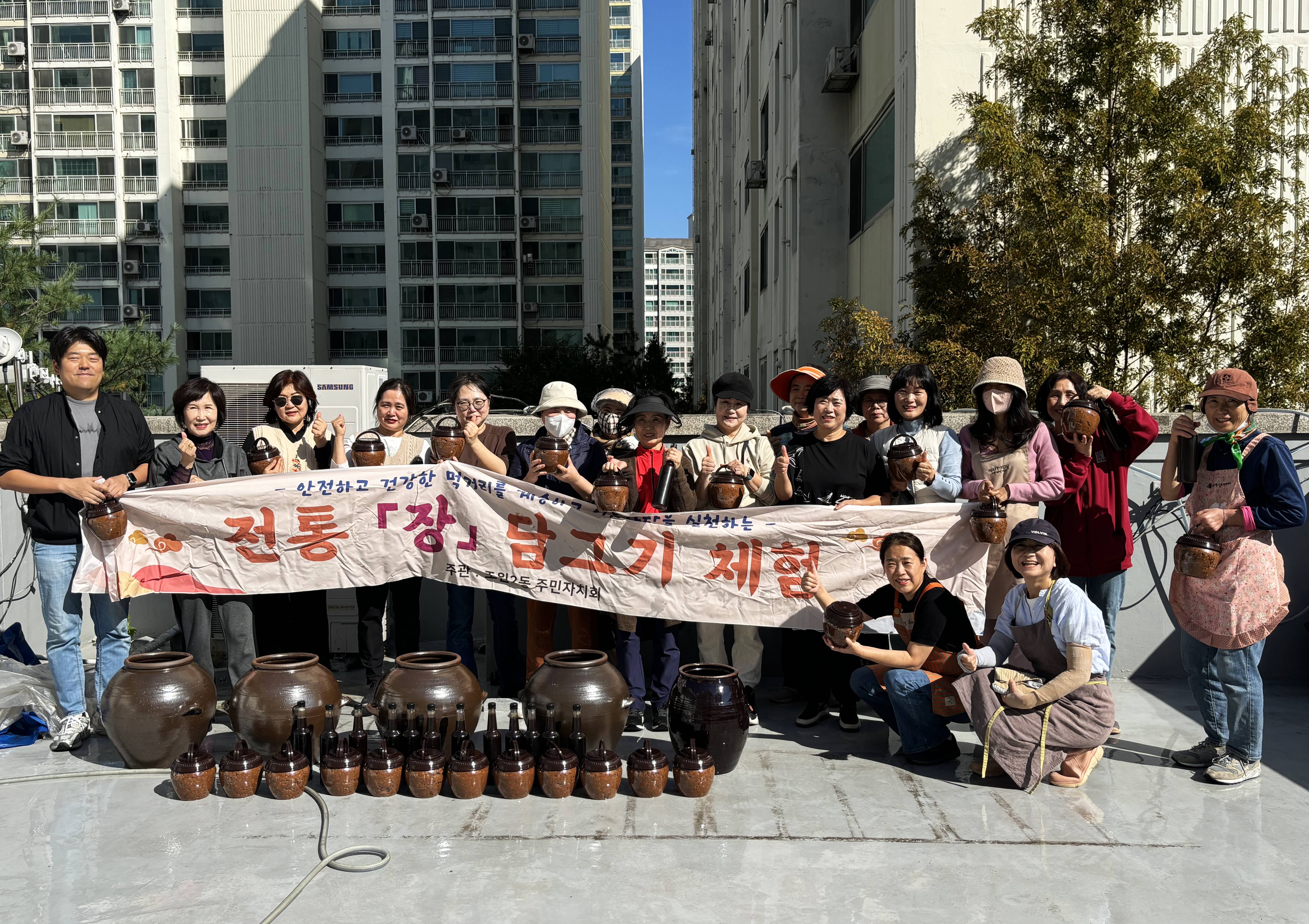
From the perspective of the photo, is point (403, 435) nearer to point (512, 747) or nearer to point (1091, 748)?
point (512, 747)

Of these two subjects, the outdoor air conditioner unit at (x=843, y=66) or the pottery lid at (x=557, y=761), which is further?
the outdoor air conditioner unit at (x=843, y=66)

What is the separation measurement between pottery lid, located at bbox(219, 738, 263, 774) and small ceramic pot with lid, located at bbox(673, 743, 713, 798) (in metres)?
1.97

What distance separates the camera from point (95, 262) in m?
52.6

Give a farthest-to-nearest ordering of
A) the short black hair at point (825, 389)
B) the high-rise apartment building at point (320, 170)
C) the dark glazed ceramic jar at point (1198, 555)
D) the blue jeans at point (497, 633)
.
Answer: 1. the high-rise apartment building at point (320, 170)
2. the blue jeans at point (497, 633)
3. the short black hair at point (825, 389)
4. the dark glazed ceramic jar at point (1198, 555)

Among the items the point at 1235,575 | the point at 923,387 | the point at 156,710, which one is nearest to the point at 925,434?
the point at 923,387

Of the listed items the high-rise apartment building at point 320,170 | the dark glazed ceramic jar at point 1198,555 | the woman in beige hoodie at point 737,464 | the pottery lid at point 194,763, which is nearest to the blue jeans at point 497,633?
the woman in beige hoodie at point 737,464

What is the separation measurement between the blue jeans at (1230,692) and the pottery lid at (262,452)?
503cm

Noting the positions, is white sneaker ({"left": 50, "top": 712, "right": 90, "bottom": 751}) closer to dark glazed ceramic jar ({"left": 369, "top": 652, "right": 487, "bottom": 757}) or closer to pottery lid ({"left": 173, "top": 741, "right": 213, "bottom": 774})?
pottery lid ({"left": 173, "top": 741, "right": 213, "bottom": 774})

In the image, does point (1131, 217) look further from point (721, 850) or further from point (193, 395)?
point (193, 395)

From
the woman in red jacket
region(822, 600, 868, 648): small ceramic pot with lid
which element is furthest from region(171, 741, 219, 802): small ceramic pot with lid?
the woman in red jacket

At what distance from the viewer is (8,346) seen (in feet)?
29.5

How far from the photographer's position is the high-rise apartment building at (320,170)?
171ft

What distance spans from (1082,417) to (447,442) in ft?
11.4

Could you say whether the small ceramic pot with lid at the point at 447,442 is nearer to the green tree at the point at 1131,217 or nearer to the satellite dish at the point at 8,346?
the satellite dish at the point at 8,346
